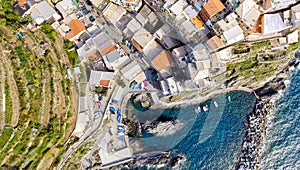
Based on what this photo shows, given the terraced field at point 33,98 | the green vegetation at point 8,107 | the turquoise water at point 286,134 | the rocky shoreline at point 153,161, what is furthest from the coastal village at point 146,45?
the green vegetation at point 8,107

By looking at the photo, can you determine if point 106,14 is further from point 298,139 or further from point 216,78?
point 298,139

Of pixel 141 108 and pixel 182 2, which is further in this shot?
pixel 141 108

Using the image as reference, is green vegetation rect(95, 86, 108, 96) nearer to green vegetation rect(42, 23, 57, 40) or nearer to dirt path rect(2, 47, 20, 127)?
green vegetation rect(42, 23, 57, 40)

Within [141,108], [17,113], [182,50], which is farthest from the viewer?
[141,108]

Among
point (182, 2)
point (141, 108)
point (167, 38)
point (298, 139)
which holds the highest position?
point (182, 2)

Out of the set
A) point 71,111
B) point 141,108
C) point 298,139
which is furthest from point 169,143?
point 298,139

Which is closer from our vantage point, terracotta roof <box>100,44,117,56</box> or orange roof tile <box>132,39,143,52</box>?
terracotta roof <box>100,44,117,56</box>

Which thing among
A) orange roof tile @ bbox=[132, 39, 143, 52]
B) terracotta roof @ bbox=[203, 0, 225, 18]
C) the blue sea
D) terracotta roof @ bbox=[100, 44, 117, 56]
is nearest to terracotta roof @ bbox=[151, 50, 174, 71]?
orange roof tile @ bbox=[132, 39, 143, 52]
